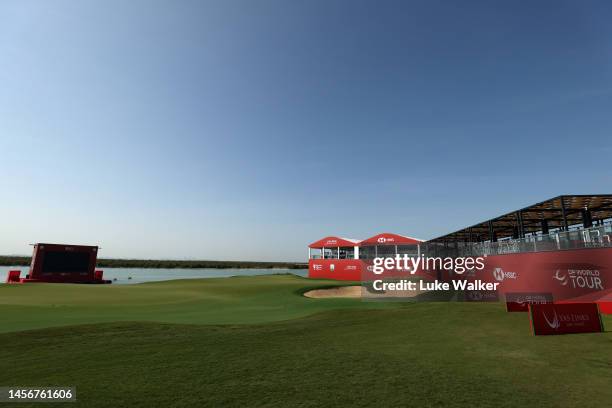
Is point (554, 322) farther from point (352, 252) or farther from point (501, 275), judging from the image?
point (352, 252)

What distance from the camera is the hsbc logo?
23.2 meters

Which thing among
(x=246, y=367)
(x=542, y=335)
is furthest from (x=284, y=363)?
(x=542, y=335)

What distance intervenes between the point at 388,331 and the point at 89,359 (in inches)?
403

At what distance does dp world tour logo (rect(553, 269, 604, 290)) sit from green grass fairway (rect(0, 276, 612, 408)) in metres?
3.14

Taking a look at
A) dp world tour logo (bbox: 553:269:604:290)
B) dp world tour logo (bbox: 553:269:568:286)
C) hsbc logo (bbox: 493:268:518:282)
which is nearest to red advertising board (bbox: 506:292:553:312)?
dp world tour logo (bbox: 553:269:568:286)

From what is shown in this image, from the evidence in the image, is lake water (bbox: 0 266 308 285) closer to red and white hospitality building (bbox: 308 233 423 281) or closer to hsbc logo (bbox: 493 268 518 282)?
red and white hospitality building (bbox: 308 233 423 281)

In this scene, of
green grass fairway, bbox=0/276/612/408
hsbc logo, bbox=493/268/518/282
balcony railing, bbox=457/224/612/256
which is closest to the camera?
green grass fairway, bbox=0/276/612/408

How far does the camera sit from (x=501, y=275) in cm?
2448

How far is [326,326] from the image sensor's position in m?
14.0

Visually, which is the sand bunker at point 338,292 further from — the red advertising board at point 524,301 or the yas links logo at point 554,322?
the yas links logo at point 554,322

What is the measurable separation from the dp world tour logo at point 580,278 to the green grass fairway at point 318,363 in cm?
314

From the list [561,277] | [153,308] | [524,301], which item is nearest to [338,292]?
[153,308]

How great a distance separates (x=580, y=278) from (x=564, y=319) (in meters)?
7.49

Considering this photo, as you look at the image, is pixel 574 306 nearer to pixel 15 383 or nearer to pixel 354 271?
pixel 15 383
